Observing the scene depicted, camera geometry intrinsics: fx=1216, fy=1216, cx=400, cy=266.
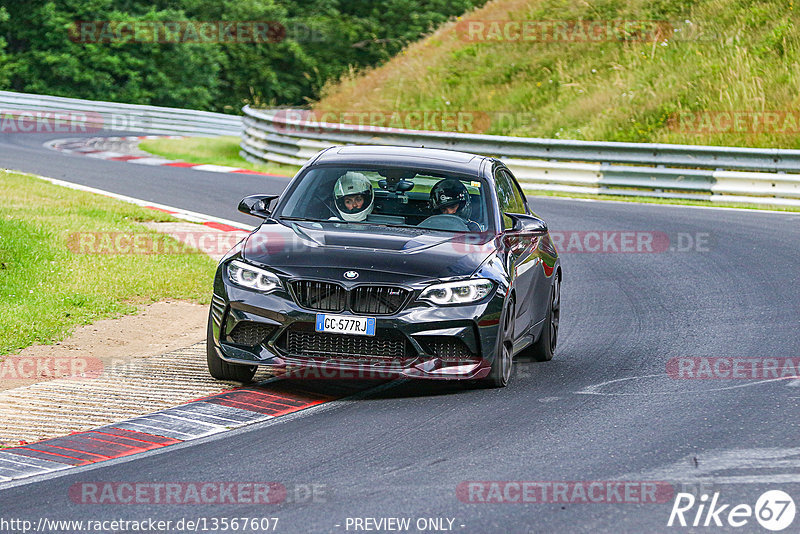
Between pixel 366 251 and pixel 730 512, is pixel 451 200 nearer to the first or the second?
pixel 366 251

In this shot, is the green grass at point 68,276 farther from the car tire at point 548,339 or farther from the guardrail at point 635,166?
the guardrail at point 635,166

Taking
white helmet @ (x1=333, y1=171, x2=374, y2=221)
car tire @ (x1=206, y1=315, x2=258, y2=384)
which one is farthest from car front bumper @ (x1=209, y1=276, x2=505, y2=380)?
white helmet @ (x1=333, y1=171, x2=374, y2=221)

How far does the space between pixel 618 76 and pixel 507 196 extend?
21.5m

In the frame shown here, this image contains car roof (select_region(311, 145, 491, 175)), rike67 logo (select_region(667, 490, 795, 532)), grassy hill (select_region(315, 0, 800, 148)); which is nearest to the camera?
rike67 logo (select_region(667, 490, 795, 532))

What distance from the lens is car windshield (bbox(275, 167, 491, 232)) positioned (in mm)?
9156

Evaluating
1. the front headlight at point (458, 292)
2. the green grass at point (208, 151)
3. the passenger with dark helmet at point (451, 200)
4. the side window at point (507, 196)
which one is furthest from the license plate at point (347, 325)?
the green grass at point (208, 151)

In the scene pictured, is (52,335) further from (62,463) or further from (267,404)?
(62,463)

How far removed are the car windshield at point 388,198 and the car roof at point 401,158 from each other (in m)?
0.08

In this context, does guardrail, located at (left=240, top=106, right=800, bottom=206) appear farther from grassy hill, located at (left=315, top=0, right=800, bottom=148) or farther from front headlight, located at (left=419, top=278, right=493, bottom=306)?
front headlight, located at (left=419, top=278, right=493, bottom=306)

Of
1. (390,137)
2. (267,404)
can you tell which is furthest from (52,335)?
(390,137)

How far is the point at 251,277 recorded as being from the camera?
26.7 ft

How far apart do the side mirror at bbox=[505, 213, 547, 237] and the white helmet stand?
3.53ft

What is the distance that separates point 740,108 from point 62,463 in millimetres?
23012

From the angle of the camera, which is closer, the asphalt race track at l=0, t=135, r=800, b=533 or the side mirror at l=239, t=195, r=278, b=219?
the asphalt race track at l=0, t=135, r=800, b=533
